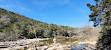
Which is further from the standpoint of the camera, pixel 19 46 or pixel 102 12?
pixel 19 46

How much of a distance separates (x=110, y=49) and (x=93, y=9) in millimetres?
3791

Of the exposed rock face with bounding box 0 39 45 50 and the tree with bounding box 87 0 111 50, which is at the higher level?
the tree with bounding box 87 0 111 50

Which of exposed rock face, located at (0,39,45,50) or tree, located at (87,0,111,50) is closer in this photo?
tree, located at (87,0,111,50)

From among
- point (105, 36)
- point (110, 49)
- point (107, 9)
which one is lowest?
point (110, 49)

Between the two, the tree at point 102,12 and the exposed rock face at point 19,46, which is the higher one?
the tree at point 102,12

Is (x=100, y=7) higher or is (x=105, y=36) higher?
(x=100, y=7)

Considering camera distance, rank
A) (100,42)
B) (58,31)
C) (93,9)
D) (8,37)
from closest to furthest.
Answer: (93,9) < (100,42) < (8,37) < (58,31)

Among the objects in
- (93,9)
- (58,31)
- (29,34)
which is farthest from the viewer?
(58,31)

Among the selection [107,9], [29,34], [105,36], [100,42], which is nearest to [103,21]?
[107,9]

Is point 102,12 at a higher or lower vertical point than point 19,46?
higher

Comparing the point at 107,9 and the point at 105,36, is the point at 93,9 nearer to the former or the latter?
the point at 107,9

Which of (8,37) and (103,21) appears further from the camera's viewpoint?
(8,37)

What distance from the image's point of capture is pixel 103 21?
17.8 feet

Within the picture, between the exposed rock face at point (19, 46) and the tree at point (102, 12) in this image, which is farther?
the exposed rock face at point (19, 46)
